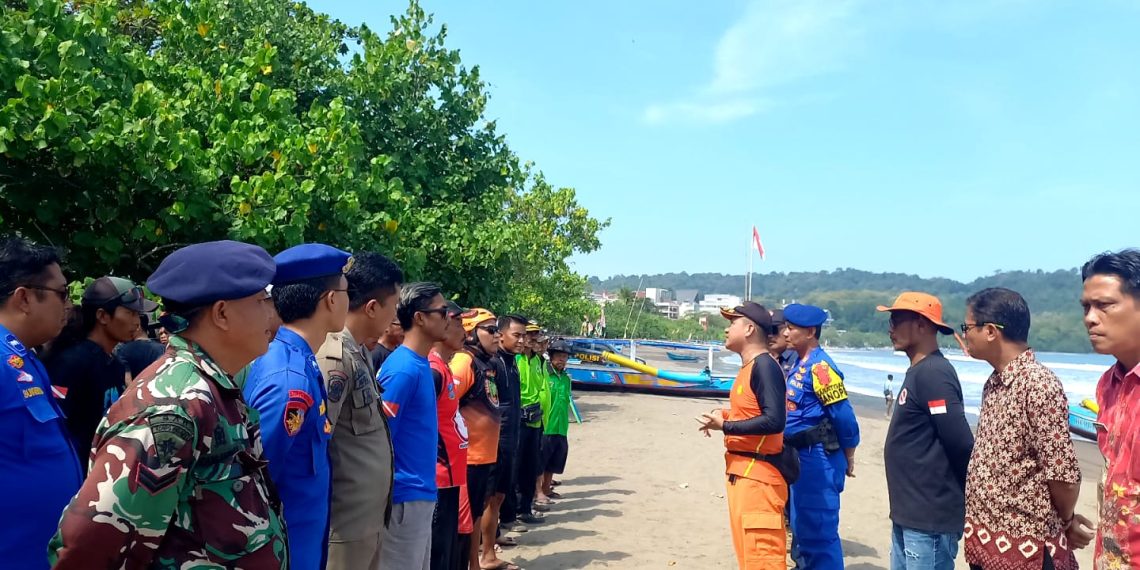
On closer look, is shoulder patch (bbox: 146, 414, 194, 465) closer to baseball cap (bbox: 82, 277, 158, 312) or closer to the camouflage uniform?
the camouflage uniform

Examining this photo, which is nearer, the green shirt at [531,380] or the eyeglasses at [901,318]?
the eyeglasses at [901,318]

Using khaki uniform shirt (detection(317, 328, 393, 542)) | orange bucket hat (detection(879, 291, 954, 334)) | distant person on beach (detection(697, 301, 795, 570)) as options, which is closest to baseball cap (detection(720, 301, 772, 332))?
distant person on beach (detection(697, 301, 795, 570))

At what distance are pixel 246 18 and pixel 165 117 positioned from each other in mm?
5540

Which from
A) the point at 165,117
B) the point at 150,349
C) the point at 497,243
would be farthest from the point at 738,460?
the point at 497,243

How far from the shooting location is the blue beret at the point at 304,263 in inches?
111

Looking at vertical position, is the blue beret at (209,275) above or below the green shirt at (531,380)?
above

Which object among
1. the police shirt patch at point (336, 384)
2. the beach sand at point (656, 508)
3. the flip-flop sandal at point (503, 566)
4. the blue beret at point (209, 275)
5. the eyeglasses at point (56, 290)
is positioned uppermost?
the blue beret at point (209, 275)

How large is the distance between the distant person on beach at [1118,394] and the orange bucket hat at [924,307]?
1445mm

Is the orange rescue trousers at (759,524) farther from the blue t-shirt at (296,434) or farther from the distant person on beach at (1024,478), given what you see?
the blue t-shirt at (296,434)

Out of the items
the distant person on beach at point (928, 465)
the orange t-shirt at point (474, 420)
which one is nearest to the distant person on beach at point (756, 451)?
the distant person on beach at point (928, 465)

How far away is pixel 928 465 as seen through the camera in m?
3.98

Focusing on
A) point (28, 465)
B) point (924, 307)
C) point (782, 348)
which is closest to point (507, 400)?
point (782, 348)

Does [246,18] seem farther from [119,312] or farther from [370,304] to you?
[370,304]

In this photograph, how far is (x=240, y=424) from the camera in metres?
1.91
